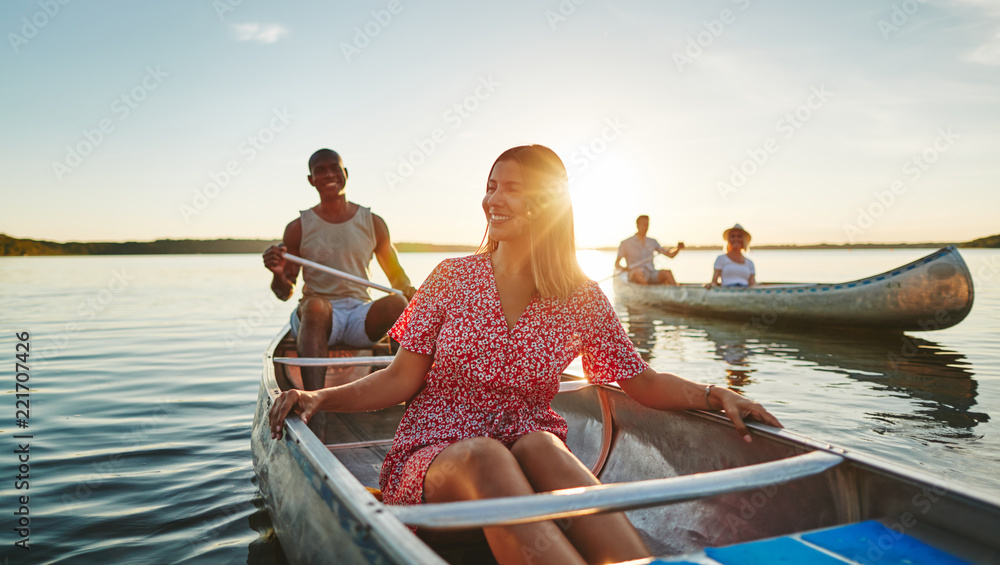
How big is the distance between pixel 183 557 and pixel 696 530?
2.36 m

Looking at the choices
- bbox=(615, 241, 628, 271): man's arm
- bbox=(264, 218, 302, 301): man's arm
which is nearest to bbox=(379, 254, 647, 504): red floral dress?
bbox=(264, 218, 302, 301): man's arm

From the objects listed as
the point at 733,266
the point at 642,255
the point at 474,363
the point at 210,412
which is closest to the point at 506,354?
the point at 474,363

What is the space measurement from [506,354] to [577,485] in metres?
0.48

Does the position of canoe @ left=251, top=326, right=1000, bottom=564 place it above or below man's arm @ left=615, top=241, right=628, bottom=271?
below

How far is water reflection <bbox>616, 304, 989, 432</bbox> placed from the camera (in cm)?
573

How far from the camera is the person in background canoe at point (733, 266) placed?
11617mm

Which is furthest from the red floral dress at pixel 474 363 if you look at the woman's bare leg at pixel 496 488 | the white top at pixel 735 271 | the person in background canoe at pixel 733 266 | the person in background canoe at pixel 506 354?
the white top at pixel 735 271

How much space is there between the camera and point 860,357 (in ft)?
27.6

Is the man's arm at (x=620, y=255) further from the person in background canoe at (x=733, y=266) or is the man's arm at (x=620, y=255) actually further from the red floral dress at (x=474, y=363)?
the red floral dress at (x=474, y=363)

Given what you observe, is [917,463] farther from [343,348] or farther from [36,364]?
[36,364]

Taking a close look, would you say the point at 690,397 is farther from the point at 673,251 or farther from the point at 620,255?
the point at 620,255

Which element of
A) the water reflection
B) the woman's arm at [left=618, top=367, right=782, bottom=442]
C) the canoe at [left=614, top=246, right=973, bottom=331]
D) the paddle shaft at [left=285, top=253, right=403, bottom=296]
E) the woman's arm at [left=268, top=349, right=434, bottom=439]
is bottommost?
the water reflection

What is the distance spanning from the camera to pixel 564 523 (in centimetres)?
173

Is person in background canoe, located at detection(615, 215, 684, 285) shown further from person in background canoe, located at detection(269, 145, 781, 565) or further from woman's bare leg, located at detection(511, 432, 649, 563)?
woman's bare leg, located at detection(511, 432, 649, 563)
